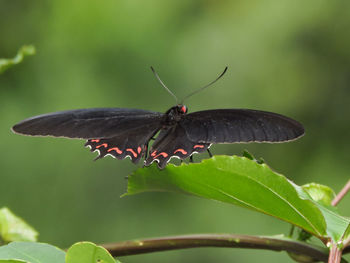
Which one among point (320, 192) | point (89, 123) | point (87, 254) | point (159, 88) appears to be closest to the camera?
point (87, 254)

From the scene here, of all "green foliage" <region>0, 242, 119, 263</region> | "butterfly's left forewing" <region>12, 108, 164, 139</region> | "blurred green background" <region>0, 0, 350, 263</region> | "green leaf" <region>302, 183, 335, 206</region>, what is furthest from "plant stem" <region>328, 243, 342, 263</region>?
"blurred green background" <region>0, 0, 350, 263</region>

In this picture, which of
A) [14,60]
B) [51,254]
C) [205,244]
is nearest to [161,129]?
[14,60]

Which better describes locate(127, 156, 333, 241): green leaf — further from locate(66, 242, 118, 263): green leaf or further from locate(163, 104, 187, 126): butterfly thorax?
locate(163, 104, 187, 126): butterfly thorax

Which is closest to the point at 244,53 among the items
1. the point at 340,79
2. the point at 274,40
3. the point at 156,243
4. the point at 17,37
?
the point at 274,40

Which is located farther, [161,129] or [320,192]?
[161,129]

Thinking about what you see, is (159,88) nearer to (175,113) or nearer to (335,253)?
(175,113)
